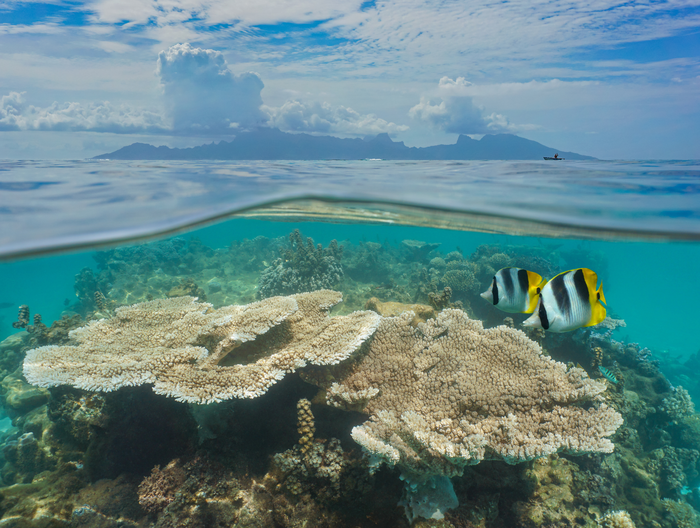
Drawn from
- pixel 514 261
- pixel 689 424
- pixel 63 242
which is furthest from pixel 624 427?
pixel 63 242

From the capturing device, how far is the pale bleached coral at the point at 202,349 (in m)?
3.86

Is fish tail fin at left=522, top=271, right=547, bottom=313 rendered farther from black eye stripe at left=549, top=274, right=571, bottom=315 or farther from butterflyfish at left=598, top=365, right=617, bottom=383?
butterflyfish at left=598, top=365, right=617, bottom=383

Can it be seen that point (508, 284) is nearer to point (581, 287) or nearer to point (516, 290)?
point (516, 290)

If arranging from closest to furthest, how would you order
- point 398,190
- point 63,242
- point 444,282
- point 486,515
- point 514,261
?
point 486,515 → point 63,242 → point 398,190 → point 444,282 → point 514,261

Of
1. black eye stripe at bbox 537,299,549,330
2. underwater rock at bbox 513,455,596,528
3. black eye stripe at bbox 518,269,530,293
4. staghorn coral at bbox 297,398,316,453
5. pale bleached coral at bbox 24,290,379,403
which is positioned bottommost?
underwater rock at bbox 513,455,596,528

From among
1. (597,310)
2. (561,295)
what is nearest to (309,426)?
(561,295)

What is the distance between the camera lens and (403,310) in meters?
6.73

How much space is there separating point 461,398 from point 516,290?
200 cm

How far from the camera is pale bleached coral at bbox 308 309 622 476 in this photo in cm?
338

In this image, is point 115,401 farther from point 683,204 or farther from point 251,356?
point 683,204

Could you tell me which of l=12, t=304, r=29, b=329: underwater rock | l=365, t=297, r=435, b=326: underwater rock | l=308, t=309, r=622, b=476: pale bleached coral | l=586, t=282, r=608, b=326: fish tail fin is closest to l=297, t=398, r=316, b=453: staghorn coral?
l=308, t=309, r=622, b=476: pale bleached coral

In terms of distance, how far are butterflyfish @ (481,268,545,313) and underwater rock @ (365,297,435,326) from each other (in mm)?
3281

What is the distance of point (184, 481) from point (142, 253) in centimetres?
1646

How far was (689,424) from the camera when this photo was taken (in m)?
8.27
